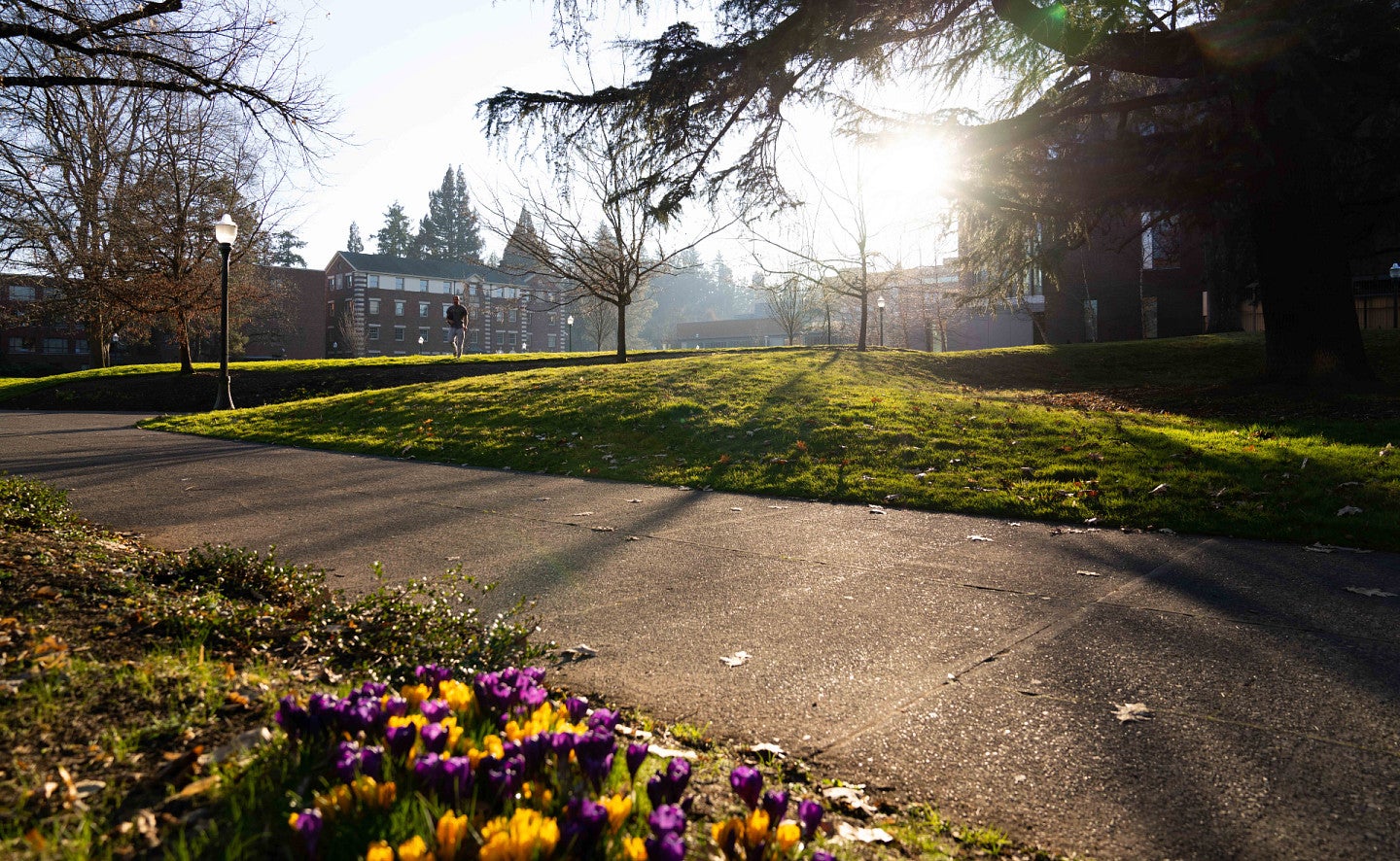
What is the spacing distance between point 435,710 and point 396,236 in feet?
358

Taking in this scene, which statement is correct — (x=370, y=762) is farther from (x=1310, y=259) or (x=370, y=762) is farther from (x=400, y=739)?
(x=1310, y=259)

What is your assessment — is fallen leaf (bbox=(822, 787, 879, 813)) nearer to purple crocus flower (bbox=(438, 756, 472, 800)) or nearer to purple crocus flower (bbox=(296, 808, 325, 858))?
purple crocus flower (bbox=(438, 756, 472, 800))

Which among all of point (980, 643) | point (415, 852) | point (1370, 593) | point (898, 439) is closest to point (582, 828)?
point (415, 852)

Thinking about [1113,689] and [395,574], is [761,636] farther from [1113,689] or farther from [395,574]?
[395,574]

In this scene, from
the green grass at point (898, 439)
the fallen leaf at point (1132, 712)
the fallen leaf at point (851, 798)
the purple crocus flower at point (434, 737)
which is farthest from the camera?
the green grass at point (898, 439)

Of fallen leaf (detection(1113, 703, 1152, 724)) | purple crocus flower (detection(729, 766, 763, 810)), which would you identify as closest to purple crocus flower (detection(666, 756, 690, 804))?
purple crocus flower (detection(729, 766, 763, 810))

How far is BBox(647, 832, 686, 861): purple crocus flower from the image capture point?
1550mm

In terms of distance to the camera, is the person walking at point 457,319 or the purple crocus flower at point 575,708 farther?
the person walking at point 457,319

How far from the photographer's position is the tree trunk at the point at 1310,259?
11.5m

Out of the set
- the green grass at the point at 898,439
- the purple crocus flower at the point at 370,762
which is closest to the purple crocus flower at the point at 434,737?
the purple crocus flower at the point at 370,762

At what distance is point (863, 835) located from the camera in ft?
6.96

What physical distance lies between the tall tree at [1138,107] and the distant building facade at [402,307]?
191ft

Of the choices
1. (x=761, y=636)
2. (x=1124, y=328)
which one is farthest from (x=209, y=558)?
(x=1124, y=328)

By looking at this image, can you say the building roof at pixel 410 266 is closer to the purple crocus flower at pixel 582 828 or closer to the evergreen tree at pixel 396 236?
the evergreen tree at pixel 396 236
